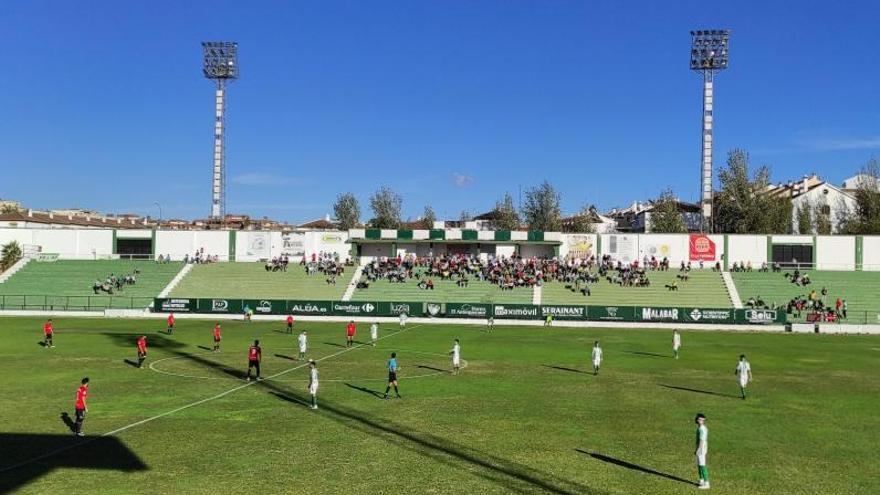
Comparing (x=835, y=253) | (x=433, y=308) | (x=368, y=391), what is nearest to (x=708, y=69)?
(x=835, y=253)

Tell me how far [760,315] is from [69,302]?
6405 centimetres

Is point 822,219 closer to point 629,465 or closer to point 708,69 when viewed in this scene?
point 708,69

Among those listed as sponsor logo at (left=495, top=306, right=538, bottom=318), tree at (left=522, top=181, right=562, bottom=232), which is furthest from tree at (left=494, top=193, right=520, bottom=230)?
sponsor logo at (left=495, top=306, right=538, bottom=318)

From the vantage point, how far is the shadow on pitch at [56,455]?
1704 centimetres

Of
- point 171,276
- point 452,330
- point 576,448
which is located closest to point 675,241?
point 452,330

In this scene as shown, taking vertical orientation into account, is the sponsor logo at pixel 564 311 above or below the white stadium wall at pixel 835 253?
below

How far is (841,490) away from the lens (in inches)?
640

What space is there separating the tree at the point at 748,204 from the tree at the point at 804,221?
227 cm

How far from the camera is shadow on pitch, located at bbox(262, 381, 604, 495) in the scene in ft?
53.4

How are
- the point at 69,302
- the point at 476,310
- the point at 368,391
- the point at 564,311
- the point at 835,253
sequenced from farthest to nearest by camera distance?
the point at 835,253 < the point at 69,302 < the point at 476,310 < the point at 564,311 < the point at 368,391

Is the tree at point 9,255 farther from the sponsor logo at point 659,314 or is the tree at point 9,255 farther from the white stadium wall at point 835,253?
the white stadium wall at point 835,253

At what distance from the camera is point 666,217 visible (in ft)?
380

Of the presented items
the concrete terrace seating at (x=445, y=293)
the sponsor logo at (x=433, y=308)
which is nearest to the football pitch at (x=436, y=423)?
the sponsor logo at (x=433, y=308)

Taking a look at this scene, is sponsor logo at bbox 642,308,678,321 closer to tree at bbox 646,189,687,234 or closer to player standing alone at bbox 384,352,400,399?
player standing alone at bbox 384,352,400,399
